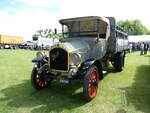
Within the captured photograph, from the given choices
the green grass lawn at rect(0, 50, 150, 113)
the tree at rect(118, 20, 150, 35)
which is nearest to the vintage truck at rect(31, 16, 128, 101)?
the green grass lawn at rect(0, 50, 150, 113)

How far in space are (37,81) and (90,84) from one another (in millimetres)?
1797

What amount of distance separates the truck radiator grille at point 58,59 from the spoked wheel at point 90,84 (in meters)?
0.67

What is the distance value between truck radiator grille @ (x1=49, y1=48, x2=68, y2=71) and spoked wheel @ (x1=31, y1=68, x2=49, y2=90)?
0.65m

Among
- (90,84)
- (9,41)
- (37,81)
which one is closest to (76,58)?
(90,84)

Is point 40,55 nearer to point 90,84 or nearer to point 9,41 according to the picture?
point 90,84

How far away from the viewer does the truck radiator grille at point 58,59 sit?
15.2 feet

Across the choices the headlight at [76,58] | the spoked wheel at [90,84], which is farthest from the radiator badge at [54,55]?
the spoked wheel at [90,84]

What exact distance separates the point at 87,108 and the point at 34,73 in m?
2.03

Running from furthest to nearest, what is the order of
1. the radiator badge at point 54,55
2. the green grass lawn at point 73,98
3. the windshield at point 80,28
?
the windshield at point 80,28, the radiator badge at point 54,55, the green grass lawn at point 73,98

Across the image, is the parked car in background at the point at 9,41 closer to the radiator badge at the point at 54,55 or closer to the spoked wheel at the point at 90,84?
the radiator badge at the point at 54,55

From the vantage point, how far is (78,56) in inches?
177

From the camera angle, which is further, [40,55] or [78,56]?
[40,55]

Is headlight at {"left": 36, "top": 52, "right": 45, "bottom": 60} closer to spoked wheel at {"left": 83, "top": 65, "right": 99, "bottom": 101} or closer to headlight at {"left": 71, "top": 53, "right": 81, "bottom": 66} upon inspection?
headlight at {"left": 71, "top": 53, "right": 81, "bottom": 66}

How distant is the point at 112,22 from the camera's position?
676cm
